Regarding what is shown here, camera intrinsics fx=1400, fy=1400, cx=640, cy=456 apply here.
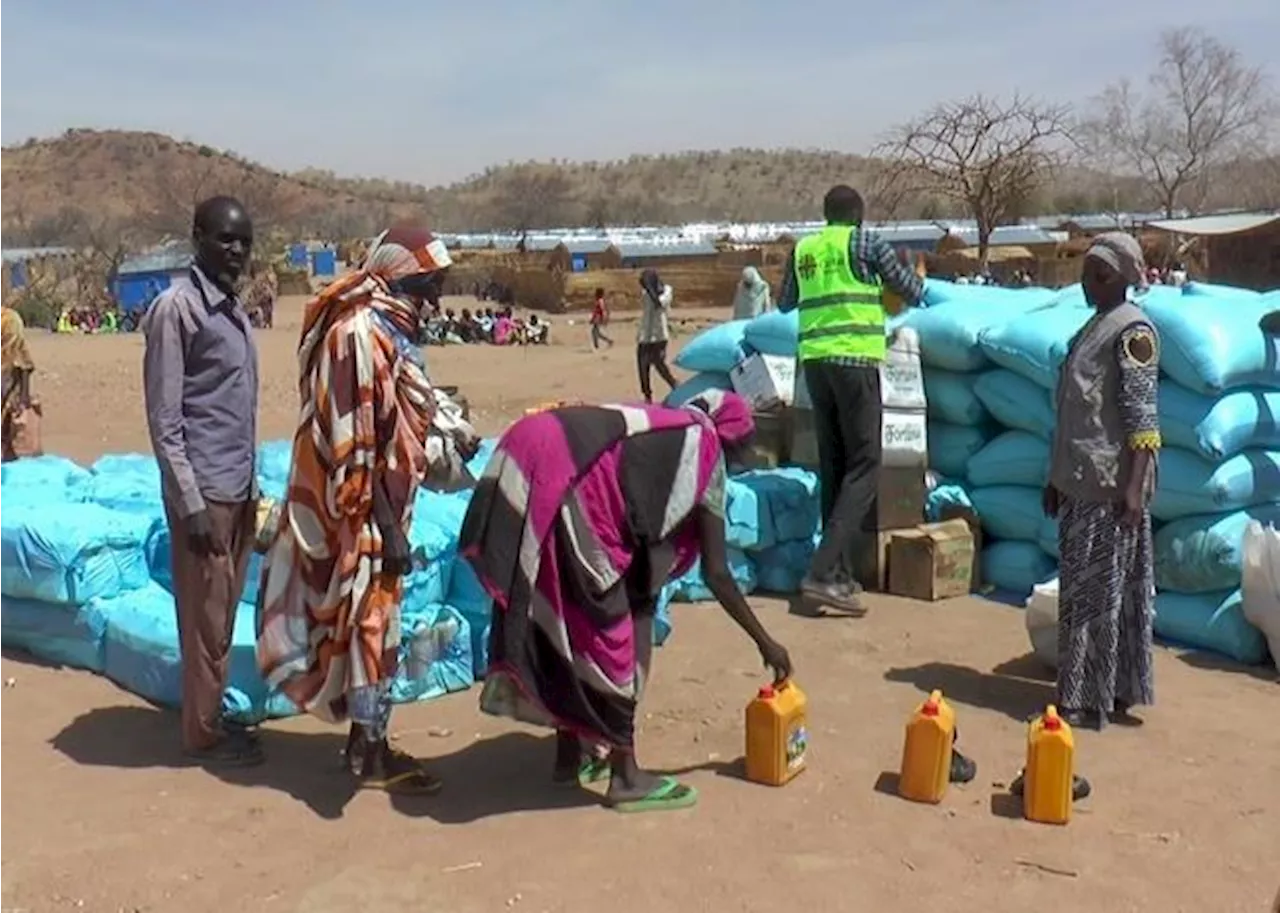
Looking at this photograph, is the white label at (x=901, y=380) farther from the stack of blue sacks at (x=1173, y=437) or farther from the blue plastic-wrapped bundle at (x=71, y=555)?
the blue plastic-wrapped bundle at (x=71, y=555)

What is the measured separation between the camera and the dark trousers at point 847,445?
5844 mm

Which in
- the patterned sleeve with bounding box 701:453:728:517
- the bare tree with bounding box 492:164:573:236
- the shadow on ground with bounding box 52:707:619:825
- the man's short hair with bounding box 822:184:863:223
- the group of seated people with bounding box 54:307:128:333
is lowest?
the group of seated people with bounding box 54:307:128:333

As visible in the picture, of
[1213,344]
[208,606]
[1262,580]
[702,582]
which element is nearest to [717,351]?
[702,582]

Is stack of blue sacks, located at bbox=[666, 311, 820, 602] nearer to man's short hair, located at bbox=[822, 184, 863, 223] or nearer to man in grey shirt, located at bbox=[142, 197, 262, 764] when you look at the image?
man's short hair, located at bbox=[822, 184, 863, 223]

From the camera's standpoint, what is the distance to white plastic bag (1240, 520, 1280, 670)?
4.94 meters

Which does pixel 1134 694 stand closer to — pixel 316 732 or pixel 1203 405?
pixel 1203 405

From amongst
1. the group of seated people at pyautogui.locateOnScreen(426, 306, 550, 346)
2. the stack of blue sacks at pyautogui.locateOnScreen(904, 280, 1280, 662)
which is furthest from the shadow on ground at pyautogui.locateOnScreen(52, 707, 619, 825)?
the group of seated people at pyautogui.locateOnScreen(426, 306, 550, 346)

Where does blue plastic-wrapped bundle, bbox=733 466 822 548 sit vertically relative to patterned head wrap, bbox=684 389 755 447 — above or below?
below

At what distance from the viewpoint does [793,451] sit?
6801 millimetres

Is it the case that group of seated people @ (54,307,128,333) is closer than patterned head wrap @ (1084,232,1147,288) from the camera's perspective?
No

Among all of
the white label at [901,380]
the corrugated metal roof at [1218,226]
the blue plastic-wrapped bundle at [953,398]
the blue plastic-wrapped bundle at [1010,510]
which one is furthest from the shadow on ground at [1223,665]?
the corrugated metal roof at [1218,226]

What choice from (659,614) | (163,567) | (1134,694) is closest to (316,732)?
(163,567)

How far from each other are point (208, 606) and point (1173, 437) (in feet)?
11.8

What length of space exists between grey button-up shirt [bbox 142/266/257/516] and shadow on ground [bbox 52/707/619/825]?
844 millimetres
